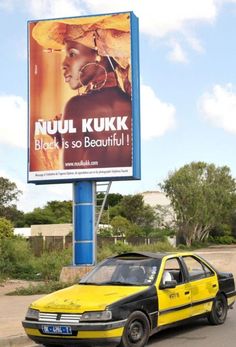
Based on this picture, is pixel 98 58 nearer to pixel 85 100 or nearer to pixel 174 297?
pixel 85 100

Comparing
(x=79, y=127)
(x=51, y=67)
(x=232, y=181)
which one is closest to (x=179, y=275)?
(x=79, y=127)

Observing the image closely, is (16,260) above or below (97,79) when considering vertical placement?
below

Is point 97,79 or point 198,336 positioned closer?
point 198,336

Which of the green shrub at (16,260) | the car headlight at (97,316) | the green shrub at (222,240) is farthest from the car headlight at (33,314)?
the green shrub at (222,240)

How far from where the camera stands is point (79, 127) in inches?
877

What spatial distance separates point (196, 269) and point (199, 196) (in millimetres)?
67091

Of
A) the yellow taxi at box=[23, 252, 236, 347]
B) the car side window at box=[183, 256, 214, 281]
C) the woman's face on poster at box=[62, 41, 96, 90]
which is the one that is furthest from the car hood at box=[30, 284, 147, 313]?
the woman's face on poster at box=[62, 41, 96, 90]

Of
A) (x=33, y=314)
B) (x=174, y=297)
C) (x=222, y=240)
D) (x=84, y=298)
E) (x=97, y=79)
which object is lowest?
(x=222, y=240)

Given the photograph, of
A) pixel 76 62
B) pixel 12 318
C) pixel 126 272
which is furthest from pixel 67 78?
pixel 126 272

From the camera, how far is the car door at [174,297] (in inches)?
388

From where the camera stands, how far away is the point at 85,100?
22359 mm

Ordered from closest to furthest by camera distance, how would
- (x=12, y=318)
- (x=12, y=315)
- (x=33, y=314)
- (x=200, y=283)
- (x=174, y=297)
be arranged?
(x=33, y=314), (x=174, y=297), (x=200, y=283), (x=12, y=318), (x=12, y=315)

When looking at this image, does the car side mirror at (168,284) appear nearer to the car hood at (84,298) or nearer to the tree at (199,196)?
the car hood at (84,298)

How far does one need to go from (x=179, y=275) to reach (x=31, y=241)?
20902mm
